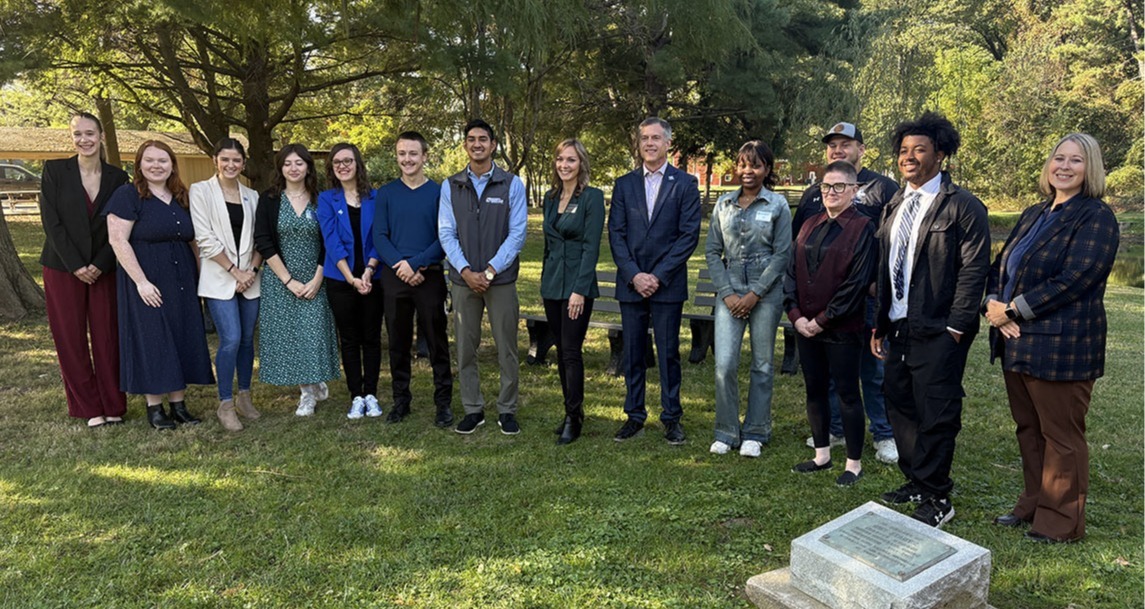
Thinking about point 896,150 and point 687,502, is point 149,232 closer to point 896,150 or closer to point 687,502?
point 687,502

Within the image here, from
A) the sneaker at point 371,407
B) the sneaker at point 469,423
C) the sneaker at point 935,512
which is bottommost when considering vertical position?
the sneaker at point 935,512

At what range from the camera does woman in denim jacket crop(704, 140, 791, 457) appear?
436 cm

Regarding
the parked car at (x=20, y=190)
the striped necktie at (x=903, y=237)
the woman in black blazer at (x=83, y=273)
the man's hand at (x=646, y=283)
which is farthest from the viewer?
the parked car at (x=20, y=190)

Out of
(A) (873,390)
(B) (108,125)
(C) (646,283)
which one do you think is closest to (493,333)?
(C) (646,283)

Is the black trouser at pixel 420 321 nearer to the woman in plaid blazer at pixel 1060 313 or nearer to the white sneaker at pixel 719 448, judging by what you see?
the white sneaker at pixel 719 448

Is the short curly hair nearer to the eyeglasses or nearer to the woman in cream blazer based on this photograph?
the eyeglasses

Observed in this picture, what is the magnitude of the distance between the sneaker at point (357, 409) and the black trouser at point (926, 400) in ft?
11.3

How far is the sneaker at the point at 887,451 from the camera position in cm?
445

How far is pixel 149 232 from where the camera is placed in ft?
15.6

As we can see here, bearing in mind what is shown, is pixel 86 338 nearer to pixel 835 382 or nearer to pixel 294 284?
pixel 294 284

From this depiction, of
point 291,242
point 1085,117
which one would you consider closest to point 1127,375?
point 291,242

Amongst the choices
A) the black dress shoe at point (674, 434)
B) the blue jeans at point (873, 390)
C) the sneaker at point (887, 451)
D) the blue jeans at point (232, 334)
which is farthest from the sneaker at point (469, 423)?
the sneaker at point (887, 451)

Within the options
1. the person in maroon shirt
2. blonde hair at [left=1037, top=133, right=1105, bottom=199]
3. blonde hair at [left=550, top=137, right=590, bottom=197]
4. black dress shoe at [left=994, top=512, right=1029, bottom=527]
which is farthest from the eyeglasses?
black dress shoe at [left=994, top=512, right=1029, bottom=527]

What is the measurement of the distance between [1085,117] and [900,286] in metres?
30.9
